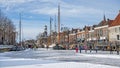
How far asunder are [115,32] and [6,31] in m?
36.0

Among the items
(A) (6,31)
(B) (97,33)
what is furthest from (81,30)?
(A) (6,31)

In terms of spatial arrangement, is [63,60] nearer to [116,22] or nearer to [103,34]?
[116,22]

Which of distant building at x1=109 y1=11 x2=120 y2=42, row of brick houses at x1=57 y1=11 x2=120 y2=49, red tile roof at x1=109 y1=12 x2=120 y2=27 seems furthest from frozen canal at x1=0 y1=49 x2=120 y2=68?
red tile roof at x1=109 y1=12 x2=120 y2=27

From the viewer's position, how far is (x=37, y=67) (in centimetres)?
1961

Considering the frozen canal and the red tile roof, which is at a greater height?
the red tile roof

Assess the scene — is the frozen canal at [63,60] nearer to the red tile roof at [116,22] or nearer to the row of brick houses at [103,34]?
the row of brick houses at [103,34]

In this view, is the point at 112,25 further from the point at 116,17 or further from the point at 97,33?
the point at 97,33

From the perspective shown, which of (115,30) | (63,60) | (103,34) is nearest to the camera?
(63,60)

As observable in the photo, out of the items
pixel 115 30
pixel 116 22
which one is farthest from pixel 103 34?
pixel 115 30

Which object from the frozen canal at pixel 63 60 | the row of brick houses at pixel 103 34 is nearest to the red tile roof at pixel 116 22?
the row of brick houses at pixel 103 34

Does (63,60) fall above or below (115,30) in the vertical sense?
below

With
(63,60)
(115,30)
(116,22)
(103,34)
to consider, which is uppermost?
(116,22)

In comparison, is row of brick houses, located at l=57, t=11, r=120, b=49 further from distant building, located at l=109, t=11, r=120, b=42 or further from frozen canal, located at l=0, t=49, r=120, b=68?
frozen canal, located at l=0, t=49, r=120, b=68

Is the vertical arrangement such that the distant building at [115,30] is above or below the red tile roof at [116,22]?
below
